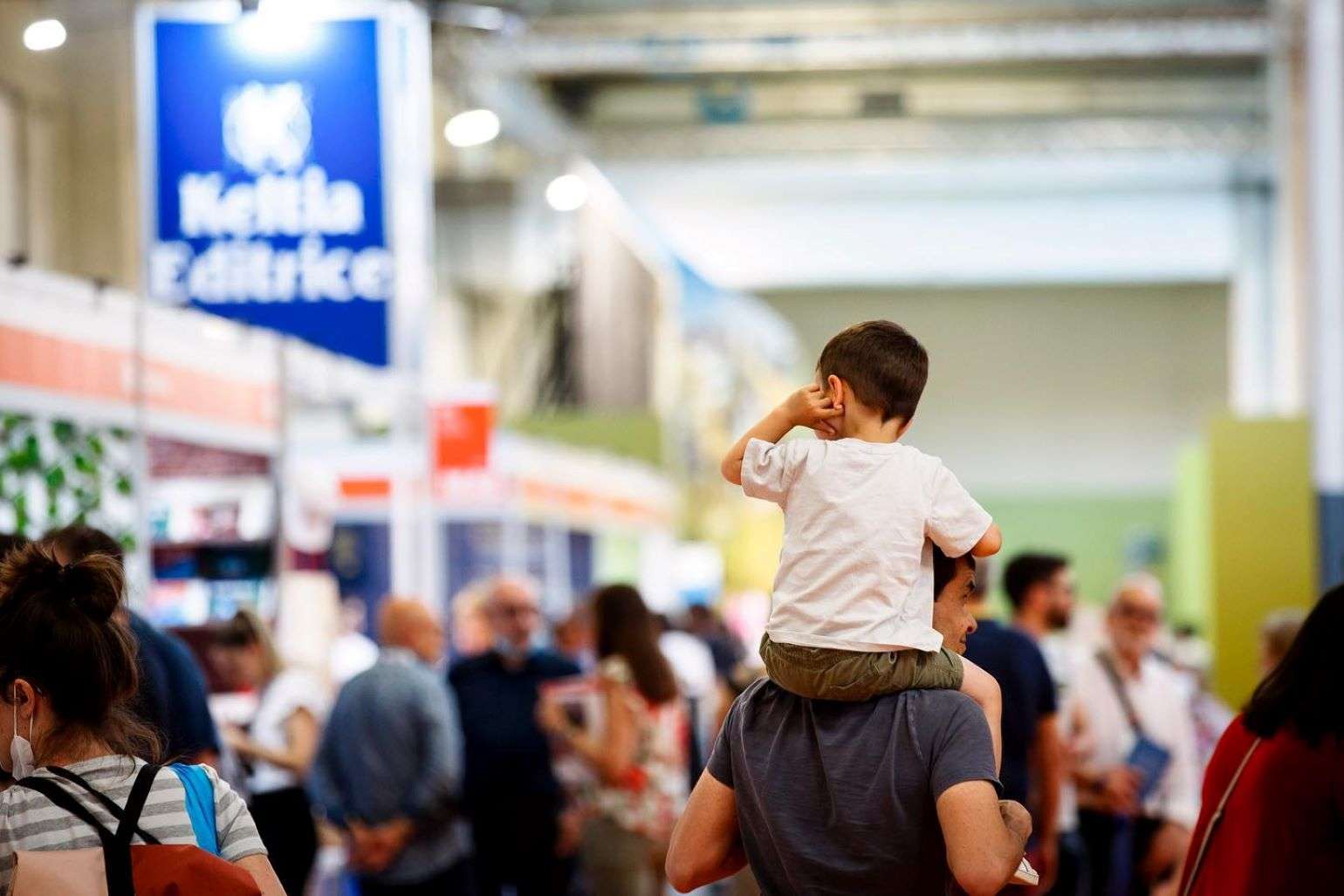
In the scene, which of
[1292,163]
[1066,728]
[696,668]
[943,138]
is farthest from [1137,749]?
[943,138]

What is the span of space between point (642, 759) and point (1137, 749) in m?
1.61

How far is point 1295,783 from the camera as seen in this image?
2760mm

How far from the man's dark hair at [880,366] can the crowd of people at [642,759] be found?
213mm

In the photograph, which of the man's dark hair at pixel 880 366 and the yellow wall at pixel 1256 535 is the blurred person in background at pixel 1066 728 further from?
the yellow wall at pixel 1256 535

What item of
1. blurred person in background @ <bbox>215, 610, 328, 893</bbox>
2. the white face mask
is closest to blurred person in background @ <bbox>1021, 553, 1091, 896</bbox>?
blurred person in background @ <bbox>215, 610, 328, 893</bbox>

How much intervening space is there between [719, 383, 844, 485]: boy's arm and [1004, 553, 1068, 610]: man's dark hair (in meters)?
3.57

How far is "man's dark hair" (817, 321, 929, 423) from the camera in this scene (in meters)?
2.20

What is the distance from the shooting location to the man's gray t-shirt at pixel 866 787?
2127 millimetres

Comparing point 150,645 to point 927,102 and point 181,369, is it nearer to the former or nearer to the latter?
point 181,369

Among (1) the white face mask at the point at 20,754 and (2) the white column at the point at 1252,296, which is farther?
(2) the white column at the point at 1252,296

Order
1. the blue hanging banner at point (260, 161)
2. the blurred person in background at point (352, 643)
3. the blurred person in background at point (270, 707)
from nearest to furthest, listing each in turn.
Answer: the blurred person in background at point (270, 707), the blue hanging banner at point (260, 161), the blurred person in background at point (352, 643)

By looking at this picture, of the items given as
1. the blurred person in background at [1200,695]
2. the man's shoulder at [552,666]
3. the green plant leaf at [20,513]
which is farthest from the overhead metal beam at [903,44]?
the green plant leaf at [20,513]

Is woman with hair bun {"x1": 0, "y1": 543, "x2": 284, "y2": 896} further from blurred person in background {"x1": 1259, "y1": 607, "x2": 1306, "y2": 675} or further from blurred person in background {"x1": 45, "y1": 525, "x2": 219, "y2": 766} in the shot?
blurred person in background {"x1": 1259, "y1": 607, "x2": 1306, "y2": 675}

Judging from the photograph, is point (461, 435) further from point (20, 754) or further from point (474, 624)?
point (20, 754)
